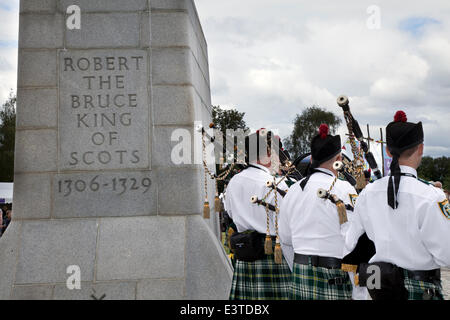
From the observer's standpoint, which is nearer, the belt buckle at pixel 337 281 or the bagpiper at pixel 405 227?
the bagpiper at pixel 405 227

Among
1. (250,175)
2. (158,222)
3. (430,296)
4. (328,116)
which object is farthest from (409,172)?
(328,116)

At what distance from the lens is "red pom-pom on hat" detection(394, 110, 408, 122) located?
10.0 ft

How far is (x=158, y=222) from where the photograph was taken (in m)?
4.92

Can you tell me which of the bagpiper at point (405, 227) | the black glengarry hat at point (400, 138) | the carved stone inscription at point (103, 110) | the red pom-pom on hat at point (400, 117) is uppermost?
the carved stone inscription at point (103, 110)

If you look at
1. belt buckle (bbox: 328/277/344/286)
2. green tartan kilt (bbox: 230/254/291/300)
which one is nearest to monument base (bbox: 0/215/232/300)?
green tartan kilt (bbox: 230/254/291/300)

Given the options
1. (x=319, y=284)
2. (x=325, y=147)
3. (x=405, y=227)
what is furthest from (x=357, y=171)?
(x=405, y=227)

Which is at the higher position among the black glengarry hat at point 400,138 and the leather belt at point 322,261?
the black glengarry hat at point 400,138

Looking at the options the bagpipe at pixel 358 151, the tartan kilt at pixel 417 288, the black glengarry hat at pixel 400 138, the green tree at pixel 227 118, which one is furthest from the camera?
the green tree at pixel 227 118

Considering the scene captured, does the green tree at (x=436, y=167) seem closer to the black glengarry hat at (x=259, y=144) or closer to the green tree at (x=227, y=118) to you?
the green tree at (x=227, y=118)

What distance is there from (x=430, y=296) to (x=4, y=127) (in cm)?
4321

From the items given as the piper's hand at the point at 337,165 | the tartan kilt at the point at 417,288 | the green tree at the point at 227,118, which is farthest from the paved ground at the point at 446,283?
the green tree at the point at 227,118

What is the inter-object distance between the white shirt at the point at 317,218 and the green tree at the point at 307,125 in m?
45.5

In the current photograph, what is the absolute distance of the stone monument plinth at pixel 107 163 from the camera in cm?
479
